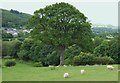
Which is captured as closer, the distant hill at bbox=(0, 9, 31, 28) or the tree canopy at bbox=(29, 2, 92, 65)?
the tree canopy at bbox=(29, 2, 92, 65)

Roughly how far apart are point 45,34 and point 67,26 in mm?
2241

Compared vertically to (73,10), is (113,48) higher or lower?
lower

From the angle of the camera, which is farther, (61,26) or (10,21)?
(10,21)

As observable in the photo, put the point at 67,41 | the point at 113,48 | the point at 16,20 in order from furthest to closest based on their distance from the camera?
the point at 16,20, the point at 113,48, the point at 67,41

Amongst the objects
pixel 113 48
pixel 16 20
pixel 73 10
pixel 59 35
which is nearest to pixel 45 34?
pixel 59 35

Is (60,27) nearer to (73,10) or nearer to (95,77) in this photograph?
(73,10)

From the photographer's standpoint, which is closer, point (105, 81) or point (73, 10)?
point (105, 81)

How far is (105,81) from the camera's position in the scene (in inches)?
461

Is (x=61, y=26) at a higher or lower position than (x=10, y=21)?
lower

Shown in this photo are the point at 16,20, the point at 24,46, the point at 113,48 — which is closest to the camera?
the point at 113,48

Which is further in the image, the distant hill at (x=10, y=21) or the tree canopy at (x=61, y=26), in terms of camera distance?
the distant hill at (x=10, y=21)

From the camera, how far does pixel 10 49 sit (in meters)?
65.1

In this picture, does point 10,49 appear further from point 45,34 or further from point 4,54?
point 45,34

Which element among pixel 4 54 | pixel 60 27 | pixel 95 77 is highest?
pixel 60 27
